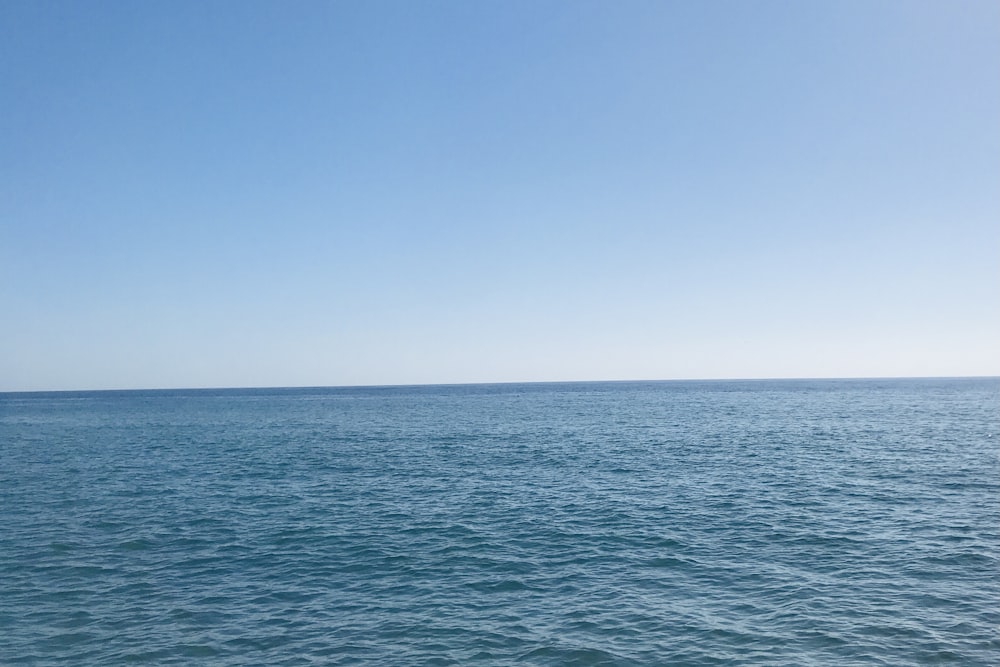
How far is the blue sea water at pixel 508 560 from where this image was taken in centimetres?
1980

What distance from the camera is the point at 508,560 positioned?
A: 2811 centimetres

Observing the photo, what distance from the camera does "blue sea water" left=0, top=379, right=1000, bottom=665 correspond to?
19.8 meters

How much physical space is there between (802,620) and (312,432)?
80381 mm

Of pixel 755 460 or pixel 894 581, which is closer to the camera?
pixel 894 581

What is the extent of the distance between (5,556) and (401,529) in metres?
16.9

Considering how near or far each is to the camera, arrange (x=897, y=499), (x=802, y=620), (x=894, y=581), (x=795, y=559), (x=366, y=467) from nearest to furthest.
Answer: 1. (x=802, y=620)
2. (x=894, y=581)
3. (x=795, y=559)
4. (x=897, y=499)
5. (x=366, y=467)

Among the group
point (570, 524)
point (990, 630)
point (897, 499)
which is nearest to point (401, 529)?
point (570, 524)

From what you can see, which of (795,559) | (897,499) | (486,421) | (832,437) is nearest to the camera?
(795,559)

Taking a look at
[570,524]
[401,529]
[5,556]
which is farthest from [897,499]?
[5,556]

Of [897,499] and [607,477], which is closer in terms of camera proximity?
[897,499]

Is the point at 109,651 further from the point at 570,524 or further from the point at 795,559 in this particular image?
the point at 795,559

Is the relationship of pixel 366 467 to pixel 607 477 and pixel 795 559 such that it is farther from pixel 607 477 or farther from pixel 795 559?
pixel 795 559

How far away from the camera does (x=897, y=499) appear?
130 ft

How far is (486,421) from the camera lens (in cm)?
11050
